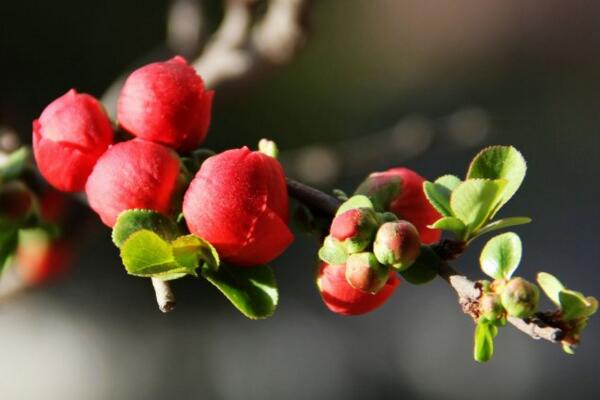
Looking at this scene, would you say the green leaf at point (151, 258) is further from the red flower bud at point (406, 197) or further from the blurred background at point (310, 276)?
the blurred background at point (310, 276)

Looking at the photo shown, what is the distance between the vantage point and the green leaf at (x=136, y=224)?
1.13 feet

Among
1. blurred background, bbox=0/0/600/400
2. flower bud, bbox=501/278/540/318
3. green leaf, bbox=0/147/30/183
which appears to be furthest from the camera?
blurred background, bbox=0/0/600/400

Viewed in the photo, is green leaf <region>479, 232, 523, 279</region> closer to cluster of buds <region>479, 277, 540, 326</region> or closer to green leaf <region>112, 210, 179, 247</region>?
cluster of buds <region>479, 277, 540, 326</region>

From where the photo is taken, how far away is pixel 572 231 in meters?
1.77

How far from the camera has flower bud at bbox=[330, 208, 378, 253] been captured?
1.04 feet

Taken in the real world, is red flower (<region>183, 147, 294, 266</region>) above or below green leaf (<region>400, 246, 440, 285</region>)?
above

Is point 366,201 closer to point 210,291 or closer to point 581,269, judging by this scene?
point 210,291

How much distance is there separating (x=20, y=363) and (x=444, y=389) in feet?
2.66

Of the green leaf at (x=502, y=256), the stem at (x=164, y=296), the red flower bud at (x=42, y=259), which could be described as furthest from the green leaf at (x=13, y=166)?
the green leaf at (x=502, y=256)

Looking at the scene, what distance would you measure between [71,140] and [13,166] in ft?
0.37

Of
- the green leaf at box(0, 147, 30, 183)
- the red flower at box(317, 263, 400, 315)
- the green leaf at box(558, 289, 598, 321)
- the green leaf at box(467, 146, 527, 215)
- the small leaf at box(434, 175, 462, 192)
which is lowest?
the green leaf at box(0, 147, 30, 183)

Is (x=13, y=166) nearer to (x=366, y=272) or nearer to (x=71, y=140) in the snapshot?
(x=71, y=140)

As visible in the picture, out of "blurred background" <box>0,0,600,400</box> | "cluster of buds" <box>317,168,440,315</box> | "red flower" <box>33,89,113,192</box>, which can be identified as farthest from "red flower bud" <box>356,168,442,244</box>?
"blurred background" <box>0,0,600,400</box>

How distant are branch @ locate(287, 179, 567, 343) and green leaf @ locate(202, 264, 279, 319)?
37 millimetres
